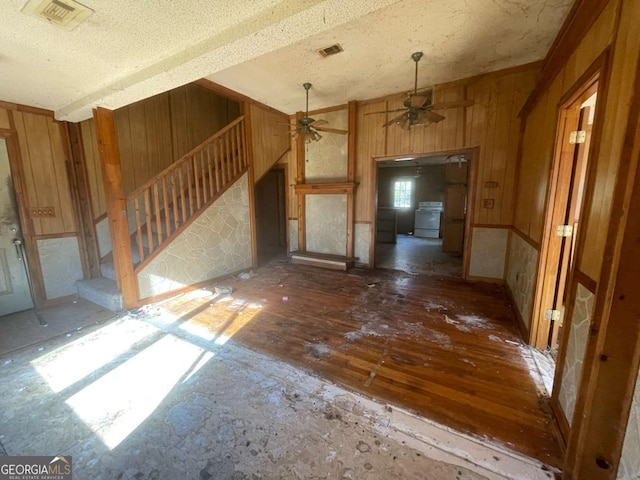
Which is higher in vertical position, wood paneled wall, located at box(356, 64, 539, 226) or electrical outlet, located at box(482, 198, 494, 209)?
wood paneled wall, located at box(356, 64, 539, 226)

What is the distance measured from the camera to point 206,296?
3568 mm

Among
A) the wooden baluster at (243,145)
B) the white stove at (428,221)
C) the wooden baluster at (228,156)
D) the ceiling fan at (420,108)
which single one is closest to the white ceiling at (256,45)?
the ceiling fan at (420,108)

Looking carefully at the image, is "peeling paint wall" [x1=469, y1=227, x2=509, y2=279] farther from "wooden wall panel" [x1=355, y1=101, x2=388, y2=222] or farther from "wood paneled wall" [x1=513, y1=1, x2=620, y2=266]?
"wooden wall panel" [x1=355, y1=101, x2=388, y2=222]

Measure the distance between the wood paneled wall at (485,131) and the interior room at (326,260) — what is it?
0.03 m

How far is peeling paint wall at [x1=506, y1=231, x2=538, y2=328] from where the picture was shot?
2.43 metres

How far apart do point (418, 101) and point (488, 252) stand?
2.56m

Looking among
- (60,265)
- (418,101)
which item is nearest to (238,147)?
(418,101)

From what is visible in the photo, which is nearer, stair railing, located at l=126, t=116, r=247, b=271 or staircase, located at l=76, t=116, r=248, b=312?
staircase, located at l=76, t=116, r=248, b=312

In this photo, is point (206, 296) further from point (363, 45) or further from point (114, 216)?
point (363, 45)

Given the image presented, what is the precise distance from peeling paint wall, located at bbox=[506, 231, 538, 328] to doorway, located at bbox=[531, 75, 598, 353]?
0.12 metres

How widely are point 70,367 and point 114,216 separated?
62.9 inches

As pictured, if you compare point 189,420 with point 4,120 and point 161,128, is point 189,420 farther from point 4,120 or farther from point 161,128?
point 161,128

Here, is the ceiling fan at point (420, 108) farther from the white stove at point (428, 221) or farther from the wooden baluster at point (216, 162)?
the white stove at point (428, 221)
